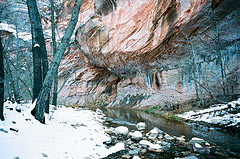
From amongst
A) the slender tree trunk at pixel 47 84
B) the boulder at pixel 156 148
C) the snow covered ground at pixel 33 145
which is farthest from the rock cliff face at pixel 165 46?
the snow covered ground at pixel 33 145

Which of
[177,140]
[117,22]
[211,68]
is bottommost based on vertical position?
[177,140]

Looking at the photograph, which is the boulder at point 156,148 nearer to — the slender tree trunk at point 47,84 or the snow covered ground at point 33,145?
the snow covered ground at point 33,145

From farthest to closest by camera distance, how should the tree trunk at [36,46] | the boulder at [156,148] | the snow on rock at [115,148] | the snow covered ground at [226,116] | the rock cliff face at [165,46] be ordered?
1. the rock cliff face at [165,46]
2. the snow covered ground at [226,116]
3. the tree trunk at [36,46]
4. the boulder at [156,148]
5. the snow on rock at [115,148]

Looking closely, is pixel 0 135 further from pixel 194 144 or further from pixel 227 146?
pixel 227 146

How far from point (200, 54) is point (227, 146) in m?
9.88

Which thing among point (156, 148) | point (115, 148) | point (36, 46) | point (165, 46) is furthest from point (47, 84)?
point (165, 46)

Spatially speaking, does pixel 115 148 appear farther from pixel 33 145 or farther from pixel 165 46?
pixel 165 46

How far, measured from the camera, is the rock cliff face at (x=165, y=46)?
9.90m

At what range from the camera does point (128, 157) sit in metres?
2.82

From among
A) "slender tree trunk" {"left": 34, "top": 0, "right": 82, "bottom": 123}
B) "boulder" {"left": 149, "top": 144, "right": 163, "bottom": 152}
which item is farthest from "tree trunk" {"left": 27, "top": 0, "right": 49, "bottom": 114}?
"boulder" {"left": 149, "top": 144, "right": 163, "bottom": 152}

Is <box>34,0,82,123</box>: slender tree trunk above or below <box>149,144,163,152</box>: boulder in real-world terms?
above

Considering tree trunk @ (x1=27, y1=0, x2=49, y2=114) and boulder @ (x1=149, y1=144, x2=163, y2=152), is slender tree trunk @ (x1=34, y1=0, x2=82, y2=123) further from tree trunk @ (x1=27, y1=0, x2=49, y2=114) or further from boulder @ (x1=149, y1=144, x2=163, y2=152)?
boulder @ (x1=149, y1=144, x2=163, y2=152)

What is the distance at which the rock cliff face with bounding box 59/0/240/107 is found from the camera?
9898mm

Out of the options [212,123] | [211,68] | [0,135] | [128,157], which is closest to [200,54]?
[211,68]
